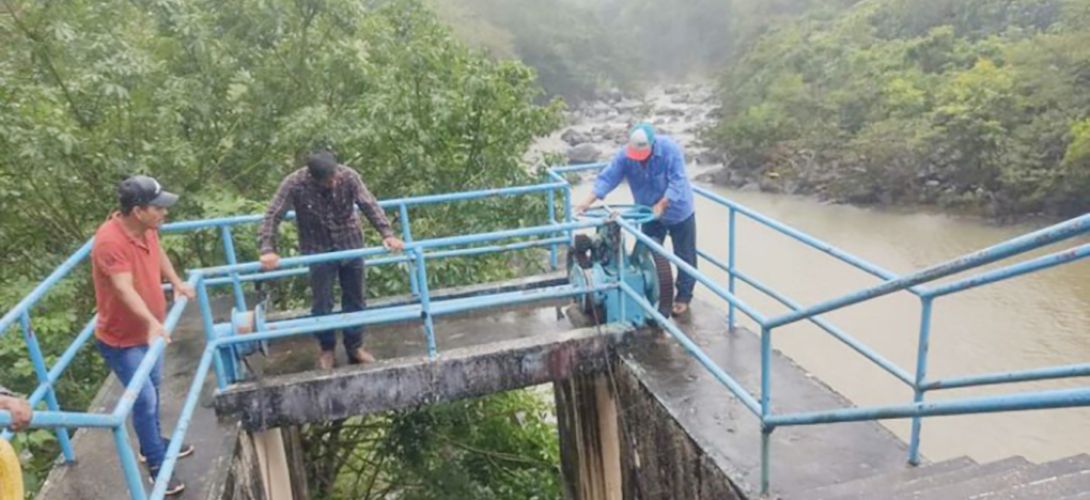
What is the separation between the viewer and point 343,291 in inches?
194

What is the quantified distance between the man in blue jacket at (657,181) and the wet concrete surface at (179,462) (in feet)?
8.59

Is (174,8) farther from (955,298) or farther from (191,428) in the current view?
(955,298)

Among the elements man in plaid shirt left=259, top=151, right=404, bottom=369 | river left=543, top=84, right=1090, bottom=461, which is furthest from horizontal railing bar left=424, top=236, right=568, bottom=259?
river left=543, top=84, right=1090, bottom=461

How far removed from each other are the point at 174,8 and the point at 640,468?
5.71m

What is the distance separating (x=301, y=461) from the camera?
681 centimetres

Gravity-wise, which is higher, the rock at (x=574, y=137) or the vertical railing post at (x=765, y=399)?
the vertical railing post at (x=765, y=399)

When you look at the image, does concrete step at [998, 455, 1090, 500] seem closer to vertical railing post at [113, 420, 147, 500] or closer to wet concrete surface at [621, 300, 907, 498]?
wet concrete surface at [621, 300, 907, 498]

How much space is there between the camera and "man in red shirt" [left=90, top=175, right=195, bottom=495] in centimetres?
337

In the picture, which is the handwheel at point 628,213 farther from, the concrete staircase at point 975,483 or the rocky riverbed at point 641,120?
the rocky riverbed at point 641,120

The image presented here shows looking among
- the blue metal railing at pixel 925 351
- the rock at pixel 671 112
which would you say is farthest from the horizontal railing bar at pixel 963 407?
the rock at pixel 671 112

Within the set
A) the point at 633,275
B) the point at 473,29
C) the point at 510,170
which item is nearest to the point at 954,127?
the point at 510,170

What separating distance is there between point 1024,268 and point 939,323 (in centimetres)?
1343

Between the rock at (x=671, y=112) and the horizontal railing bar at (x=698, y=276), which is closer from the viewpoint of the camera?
the horizontal railing bar at (x=698, y=276)

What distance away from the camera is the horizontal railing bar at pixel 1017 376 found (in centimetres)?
224
